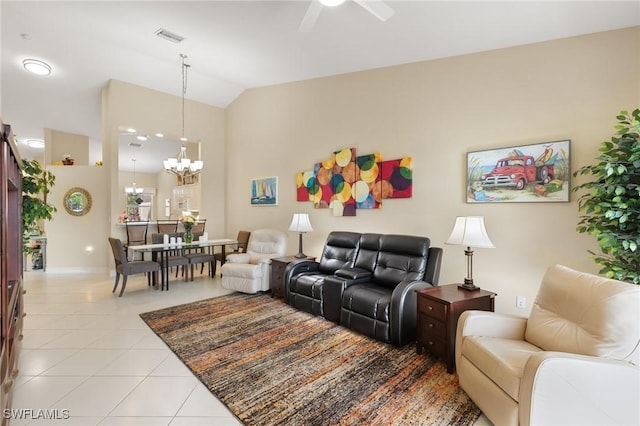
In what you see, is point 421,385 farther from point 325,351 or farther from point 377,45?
point 377,45

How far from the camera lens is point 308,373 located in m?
2.45

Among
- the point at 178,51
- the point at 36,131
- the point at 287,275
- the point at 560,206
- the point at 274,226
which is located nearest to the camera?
the point at 560,206

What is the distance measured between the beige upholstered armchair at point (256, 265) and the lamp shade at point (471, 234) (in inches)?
115

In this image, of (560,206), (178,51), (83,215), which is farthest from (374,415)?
(83,215)

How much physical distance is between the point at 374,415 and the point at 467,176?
2.68 meters

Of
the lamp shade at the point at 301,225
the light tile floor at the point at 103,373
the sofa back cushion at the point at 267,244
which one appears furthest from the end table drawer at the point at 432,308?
the sofa back cushion at the point at 267,244

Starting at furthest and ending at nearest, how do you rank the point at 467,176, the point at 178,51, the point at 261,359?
1. the point at 178,51
2. the point at 467,176
3. the point at 261,359

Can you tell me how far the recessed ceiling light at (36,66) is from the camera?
5.09 m

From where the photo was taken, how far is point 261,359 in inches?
106

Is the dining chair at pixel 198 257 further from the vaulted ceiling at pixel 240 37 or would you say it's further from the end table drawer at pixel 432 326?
the end table drawer at pixel 432 326

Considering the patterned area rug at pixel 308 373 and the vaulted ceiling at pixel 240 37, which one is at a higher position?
the vaulted ceiling at pixel 240 37

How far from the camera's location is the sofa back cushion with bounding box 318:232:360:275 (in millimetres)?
3992

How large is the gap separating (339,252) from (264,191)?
101 inches

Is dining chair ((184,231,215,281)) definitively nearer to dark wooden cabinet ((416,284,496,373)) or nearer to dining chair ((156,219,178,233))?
dining chair ((156,219,178,233))
